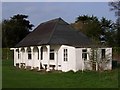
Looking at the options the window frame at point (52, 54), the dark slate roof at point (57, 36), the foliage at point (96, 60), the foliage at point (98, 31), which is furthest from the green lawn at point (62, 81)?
the foliage at point (98, 31)

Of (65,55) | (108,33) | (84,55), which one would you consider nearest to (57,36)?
(65,55)

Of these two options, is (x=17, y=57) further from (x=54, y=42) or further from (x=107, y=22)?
(x=107, y=22)

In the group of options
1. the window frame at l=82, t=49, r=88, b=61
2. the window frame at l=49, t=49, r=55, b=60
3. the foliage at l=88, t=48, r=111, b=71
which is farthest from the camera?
the window frame at l=49, t=49, r=55, b=60

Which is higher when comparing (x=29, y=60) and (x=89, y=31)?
(x=89, y=31)

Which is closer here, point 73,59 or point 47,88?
point 47,88

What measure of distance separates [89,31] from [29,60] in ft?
89.9

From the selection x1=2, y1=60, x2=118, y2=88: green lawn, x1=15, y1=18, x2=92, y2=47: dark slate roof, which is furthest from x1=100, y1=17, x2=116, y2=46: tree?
x1=2, y1=60, x2=118, y2=88: green lawn

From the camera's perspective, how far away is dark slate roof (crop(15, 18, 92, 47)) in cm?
3509

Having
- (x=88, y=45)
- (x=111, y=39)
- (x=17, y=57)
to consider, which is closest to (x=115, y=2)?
(x=111, y=39)

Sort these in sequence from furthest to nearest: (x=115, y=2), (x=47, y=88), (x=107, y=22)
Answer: (x=107, y=22) → (x=115, y=2) → (x=47, y=88)

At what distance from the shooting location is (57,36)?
36625 millimetres

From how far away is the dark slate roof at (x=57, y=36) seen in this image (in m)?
35.1

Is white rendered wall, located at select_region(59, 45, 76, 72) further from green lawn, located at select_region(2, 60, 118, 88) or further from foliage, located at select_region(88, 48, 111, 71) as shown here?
green lawn, located at select_region(2, 60, 118, 88)

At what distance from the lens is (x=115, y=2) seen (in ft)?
189
